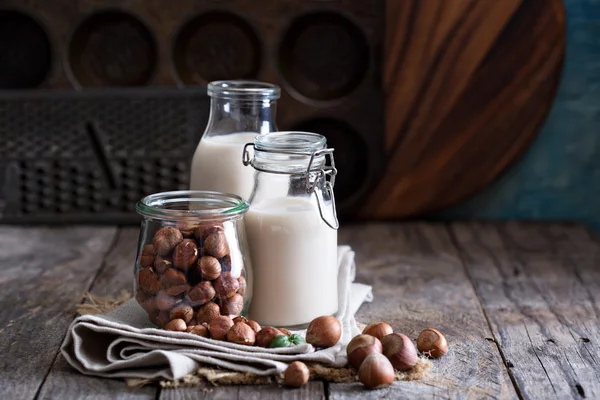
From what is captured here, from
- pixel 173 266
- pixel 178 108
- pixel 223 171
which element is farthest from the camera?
pixel 178 108

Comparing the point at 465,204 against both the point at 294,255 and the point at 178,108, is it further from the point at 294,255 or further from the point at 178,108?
the point at 294,255

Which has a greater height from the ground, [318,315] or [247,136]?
[247,136]

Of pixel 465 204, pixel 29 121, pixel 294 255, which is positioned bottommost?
pixel 465 204

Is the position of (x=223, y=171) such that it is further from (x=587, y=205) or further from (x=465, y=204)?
(x=587, y=205)

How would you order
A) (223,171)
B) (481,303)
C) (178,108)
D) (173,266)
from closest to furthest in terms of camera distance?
(173,266)
(223,171)
(481,303)
(178,108)

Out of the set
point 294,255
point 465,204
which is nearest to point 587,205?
point 465,204

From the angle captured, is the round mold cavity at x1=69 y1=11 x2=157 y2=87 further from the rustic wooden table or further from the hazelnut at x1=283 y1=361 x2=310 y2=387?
the hazelnut at x1=283 y1=361 x2=310 y2=387

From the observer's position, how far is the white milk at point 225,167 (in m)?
1.20

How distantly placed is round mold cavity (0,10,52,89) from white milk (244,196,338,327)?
0.88 meters

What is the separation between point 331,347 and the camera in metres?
1.05

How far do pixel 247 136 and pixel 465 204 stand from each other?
0.77 m

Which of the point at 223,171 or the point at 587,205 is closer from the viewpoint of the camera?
the point at 223,171

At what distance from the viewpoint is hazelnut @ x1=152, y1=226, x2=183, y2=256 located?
1.04 m

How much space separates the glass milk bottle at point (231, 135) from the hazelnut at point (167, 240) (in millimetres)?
177
